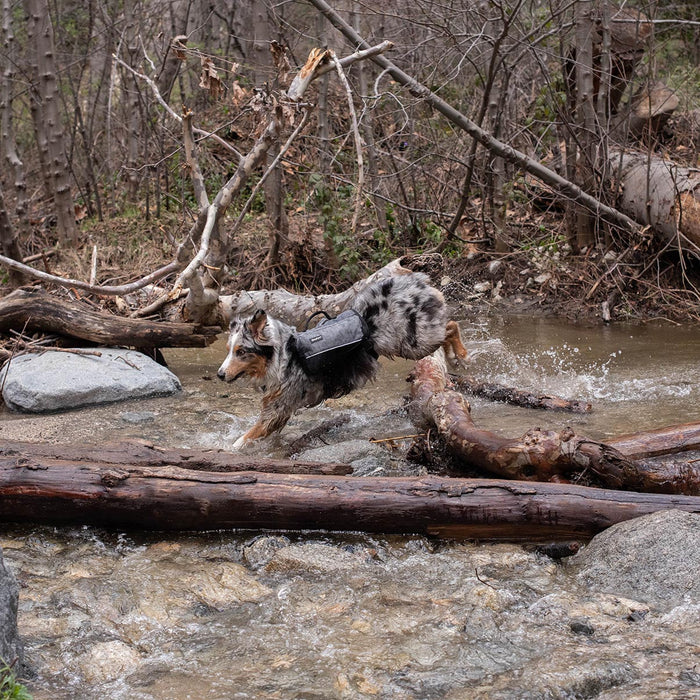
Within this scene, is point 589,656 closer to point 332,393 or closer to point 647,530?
point 647,530

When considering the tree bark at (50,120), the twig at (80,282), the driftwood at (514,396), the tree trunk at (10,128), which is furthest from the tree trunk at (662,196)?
the tree trunk at (10,128)

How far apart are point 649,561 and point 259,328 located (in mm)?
3719

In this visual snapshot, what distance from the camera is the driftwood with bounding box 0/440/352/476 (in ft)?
16.8

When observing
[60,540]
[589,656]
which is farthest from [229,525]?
[589,656]

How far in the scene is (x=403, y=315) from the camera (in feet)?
23.7

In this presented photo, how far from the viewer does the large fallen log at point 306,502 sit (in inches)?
182

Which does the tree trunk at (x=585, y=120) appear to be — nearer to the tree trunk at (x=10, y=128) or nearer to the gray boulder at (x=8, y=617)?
the tree trunk at (x=10, y=128)

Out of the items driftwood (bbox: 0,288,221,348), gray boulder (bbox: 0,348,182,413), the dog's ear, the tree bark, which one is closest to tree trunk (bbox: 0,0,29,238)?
the tree bark

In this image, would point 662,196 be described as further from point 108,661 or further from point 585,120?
point 108,661

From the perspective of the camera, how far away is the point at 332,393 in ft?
23.8

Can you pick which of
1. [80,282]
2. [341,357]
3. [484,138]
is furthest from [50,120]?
[341,357]

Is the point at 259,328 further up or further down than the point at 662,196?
further down

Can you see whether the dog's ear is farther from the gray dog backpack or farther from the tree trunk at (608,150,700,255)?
the tree trunk at (608,150,700,255)

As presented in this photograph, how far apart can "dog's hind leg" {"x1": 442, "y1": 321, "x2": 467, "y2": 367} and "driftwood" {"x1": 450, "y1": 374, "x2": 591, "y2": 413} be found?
0.48 meters
